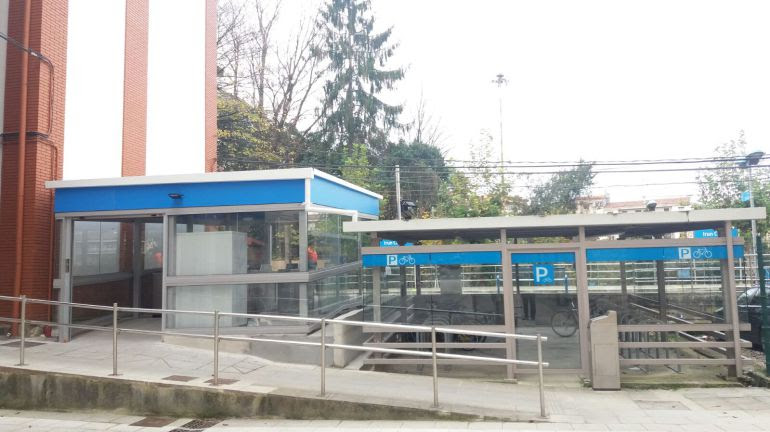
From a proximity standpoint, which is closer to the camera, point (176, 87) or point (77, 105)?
point (77, 105)

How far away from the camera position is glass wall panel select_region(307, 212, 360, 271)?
979cm

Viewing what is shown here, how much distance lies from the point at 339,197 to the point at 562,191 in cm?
2220

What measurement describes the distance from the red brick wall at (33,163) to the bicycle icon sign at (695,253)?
37.4ft

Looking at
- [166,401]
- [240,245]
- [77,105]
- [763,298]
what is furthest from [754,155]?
[77,105]

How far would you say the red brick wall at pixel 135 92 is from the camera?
13.2 metres

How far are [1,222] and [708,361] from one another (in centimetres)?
1260

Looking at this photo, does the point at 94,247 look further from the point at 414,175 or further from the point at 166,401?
the point at 414,175

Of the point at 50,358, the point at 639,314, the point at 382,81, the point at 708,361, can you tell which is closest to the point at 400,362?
the point at 639,314

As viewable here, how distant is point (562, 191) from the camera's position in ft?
101

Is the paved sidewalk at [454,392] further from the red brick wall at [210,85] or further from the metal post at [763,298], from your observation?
the red brick wall at [210,85]

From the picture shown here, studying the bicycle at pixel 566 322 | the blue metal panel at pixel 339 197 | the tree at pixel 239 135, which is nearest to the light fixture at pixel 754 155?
the bicycle at pixel 566 322

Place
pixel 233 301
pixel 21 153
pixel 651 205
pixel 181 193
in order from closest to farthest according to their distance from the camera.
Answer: pixel 651 205 → pixel 233 301 → pixel 181 193 → pixel 21 153

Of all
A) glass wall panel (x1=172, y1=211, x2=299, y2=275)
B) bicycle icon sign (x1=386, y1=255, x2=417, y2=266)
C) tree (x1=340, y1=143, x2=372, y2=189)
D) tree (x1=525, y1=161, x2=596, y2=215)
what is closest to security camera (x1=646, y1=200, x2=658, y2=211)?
bicycle icon sign (x1=386, y1=255, x2=417, y2=266)

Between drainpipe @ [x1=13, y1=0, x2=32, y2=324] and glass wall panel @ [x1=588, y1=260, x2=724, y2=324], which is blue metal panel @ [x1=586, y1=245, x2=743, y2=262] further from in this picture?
drainpipe @ [x1=13, y1=0, x2=32, y2=324]
